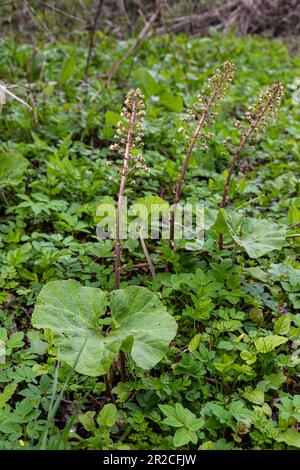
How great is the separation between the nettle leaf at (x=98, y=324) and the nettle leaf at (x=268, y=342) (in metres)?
0.43

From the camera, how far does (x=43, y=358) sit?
2.08m

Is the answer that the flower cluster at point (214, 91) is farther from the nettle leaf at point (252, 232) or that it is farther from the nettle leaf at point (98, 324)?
the nettle leaf at point (98, 324)

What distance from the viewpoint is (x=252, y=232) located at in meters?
2.31

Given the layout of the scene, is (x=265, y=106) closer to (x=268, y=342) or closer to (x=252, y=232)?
(x=252, y=232)

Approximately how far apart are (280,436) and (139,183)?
2048 mm

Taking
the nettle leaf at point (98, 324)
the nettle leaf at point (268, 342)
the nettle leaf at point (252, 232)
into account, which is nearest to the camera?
the nettle leaf at point (98, 324)

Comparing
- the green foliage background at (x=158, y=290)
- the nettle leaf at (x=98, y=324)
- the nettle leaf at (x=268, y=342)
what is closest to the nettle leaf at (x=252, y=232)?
Answer: the green foliage background at (x=158, y=290)

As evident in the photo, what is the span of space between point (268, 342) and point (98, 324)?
2.32ft

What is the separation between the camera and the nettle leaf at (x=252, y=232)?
7.15ft

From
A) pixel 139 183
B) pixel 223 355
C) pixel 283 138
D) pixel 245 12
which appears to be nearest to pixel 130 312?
pixel 223 355

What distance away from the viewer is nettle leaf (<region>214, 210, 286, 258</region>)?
7.15ft

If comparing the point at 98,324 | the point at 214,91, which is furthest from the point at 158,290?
the point at 214,91

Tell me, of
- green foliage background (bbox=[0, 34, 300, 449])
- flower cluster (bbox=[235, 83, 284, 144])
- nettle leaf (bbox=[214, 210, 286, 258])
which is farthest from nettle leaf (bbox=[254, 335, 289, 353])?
flower cluster (bbox=[235, 83, 284, 144])

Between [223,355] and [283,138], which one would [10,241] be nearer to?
[223,355]
